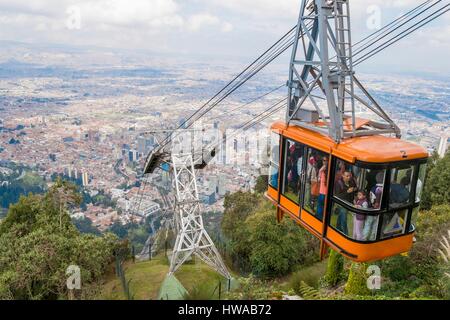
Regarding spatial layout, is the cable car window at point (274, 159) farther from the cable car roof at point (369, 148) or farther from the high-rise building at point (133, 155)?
the high-rise building at point (133, 155)


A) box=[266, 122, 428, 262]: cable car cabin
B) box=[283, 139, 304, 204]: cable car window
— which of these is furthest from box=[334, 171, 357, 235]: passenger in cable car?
box=[283, 139, 304, 204]: cable car window

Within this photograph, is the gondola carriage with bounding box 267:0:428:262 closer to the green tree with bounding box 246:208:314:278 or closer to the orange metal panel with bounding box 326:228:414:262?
the orange metal panel with bounding box 326:228:414:262

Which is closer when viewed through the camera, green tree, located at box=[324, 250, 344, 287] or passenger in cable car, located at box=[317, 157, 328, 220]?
passenger in cable car, located at box=[317, 157, 328, 220]

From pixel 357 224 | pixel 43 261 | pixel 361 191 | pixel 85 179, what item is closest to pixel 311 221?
pixel 357 224

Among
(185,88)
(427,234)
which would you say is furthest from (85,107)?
(427,234)
